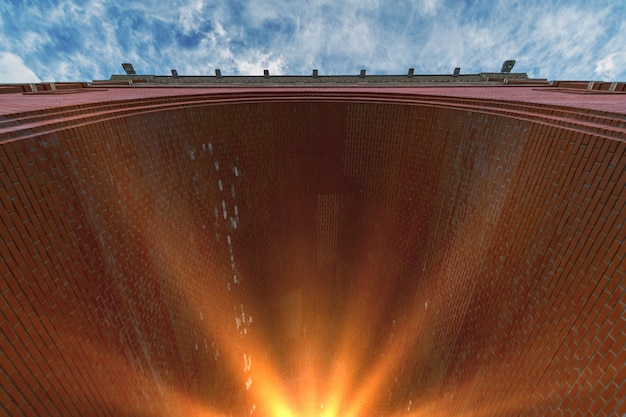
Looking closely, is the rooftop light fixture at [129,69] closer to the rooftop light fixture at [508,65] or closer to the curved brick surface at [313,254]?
the curved brick surface at [313,254]

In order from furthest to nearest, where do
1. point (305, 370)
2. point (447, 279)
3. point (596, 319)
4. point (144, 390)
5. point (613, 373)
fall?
1. point (305, 370)
2. point (447, 279)
3. point (144, 390)
4. point (596, 319)
5. point (613, 373)

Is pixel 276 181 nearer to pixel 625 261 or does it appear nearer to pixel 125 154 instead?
pixel 125 154

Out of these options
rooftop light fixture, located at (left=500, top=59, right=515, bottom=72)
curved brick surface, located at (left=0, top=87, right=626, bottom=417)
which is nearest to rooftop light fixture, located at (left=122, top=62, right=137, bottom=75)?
curved brick surface, located at (left=0, top=87, right=626, bottom=417)

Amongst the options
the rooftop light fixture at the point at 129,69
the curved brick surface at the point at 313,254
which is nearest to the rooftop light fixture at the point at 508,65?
the curved brick surface at the point at 313,254

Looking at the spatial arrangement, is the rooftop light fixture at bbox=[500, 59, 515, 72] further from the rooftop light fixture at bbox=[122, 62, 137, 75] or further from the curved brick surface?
the rooftop light fixture at bbox=[122, 62, 137, 75]

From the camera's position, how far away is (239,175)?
18.4 feet

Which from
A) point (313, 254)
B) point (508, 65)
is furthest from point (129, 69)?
point (508, 65)

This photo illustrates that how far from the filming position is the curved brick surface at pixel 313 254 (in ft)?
8.25

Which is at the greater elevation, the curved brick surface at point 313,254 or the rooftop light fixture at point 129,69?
the rooftop light fixture at point 129,69

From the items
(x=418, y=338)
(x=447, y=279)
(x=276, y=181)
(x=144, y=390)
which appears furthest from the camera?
(x=276, y=181)

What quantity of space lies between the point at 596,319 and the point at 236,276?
5841 mm

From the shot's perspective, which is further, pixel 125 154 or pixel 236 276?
pixel 236 276

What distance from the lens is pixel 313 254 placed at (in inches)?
284

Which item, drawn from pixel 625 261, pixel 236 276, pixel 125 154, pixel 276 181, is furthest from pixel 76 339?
pixel 625 261
